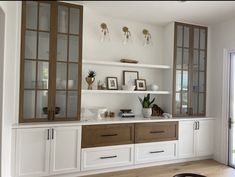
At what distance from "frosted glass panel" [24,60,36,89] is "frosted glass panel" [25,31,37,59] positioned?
9 centimetres

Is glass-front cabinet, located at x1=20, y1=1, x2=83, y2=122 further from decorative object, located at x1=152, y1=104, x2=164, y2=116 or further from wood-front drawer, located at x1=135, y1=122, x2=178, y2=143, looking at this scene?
decorative object, located at x1=152, y1=104, x2=164, y2=116

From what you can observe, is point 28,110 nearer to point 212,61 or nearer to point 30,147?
point 30,147

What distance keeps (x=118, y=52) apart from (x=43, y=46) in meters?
1.30

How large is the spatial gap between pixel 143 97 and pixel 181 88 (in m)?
0.68

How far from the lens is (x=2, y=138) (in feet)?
7.14

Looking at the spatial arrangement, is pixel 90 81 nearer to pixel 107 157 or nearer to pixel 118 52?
pixel 118 52

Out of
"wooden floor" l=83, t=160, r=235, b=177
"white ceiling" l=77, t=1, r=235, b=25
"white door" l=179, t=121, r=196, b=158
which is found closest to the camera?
"white ceiling" l=77, t=1, r=235, b=25

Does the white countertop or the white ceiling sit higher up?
the white ceiling

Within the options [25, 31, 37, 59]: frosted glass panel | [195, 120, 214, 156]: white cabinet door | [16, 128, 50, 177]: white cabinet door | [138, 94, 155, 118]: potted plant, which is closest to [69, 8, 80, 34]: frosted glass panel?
[25, 31, 37, 59]: frosted glass panel

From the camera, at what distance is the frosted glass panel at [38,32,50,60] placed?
8.46 ft

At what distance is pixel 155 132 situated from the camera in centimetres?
317

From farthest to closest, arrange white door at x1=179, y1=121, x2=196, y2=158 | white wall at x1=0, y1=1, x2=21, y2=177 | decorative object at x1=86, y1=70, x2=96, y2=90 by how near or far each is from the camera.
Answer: white door at x1=179, y1=121, x2=196, y2=158
decorative object at x1=86, y1=70, x2=96, y2=90
white wall at x1=0, y1=1, x2=21, y2=177

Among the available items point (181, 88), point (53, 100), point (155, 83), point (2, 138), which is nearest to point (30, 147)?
point (2, 138)

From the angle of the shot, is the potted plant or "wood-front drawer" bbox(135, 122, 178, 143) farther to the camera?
the potted plant
